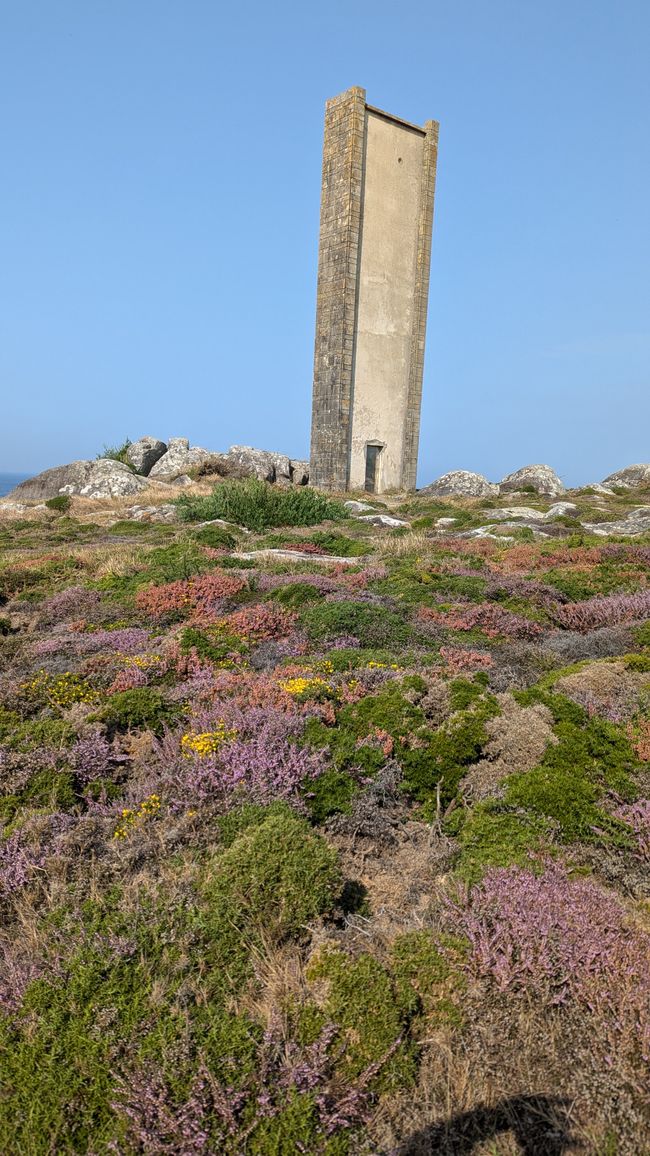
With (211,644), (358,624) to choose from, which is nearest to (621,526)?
(358,624)

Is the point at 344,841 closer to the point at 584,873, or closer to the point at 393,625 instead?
the point at 584,873

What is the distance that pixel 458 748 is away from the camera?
19.5ft

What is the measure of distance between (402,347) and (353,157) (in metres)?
7.39

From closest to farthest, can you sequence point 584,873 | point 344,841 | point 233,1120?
point 233,1120 < point 584,873 < point 344,841

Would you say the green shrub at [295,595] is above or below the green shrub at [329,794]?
above

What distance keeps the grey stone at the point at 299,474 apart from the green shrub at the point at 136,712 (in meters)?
25.5

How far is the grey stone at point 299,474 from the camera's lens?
32.2 meters

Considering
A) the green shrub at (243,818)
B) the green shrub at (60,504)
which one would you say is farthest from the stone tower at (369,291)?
the green shrub at (243,818)

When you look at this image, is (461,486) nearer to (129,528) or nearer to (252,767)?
(129,528)

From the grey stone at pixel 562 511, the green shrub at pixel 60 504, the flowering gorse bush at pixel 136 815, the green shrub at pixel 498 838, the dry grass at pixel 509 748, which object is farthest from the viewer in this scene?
the green shrub at pixel 60 504

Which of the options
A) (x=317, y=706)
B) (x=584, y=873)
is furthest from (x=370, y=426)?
(x=584, y=873)

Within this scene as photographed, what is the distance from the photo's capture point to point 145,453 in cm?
3406

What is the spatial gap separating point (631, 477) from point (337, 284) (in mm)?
20946

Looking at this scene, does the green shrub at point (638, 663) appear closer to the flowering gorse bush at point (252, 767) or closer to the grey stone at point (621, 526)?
the flowering gorse bush at point (252, 767)
